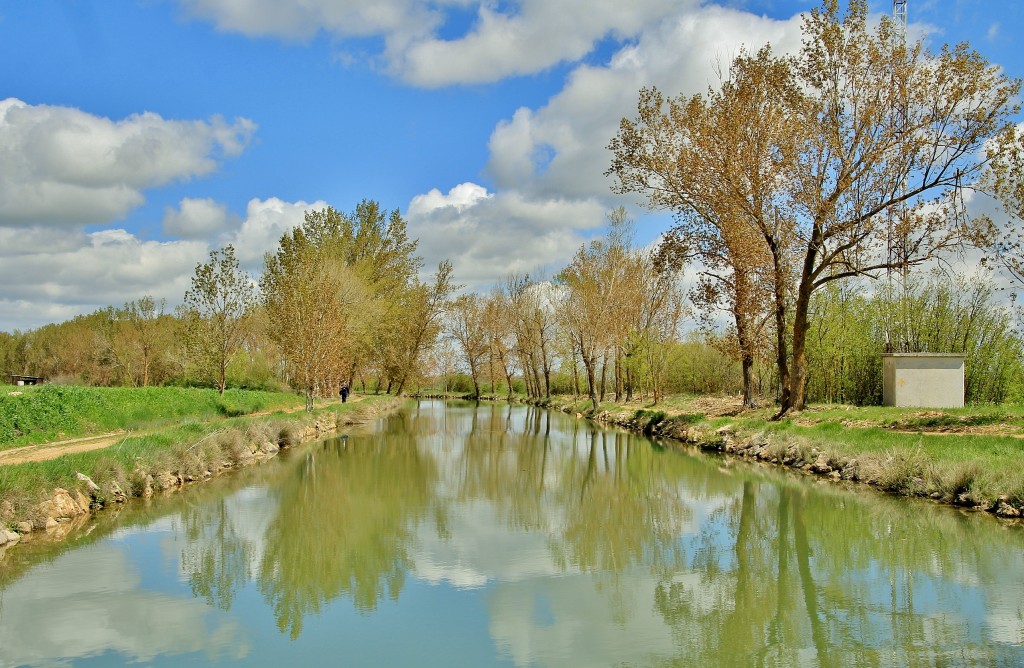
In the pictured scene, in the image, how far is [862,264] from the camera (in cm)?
1902

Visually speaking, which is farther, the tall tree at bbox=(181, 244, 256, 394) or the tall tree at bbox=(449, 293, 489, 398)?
the tall tree at bbox=(449, 293, 489, 398)

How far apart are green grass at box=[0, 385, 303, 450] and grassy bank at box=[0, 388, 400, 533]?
33.2 inches

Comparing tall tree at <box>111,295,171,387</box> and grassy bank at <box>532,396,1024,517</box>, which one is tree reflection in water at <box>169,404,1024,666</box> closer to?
grassy bank at <box>532,396,1024,517</box>

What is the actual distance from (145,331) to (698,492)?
46340 mm

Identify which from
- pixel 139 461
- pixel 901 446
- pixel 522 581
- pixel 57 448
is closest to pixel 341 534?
Answer: pixel 522 581

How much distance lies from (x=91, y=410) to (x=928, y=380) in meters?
23.1

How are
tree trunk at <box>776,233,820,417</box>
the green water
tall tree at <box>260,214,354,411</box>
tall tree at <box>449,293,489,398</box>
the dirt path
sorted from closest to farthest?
1. the green water
2. the dirt path
3. tree trunk at <box>776,233,820,417</box>
4. tall tree at <box>260,214,354,411</box>
5. tall tree at <box>449,293,489,398</box>

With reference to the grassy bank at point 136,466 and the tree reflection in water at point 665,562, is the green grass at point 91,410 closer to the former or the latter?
the grassy bank at point 136,466

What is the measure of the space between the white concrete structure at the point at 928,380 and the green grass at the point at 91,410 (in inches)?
820

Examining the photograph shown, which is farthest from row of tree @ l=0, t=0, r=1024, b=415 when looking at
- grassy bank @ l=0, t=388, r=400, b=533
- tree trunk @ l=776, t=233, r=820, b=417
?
grassy bank @ l=0, t=388, r=400, b=533

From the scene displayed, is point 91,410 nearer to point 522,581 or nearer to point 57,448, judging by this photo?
point 57,448

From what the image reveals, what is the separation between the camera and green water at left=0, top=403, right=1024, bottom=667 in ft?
21.0

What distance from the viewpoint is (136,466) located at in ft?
44.5

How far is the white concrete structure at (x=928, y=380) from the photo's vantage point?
21.0 m
